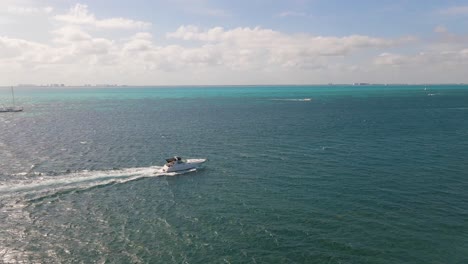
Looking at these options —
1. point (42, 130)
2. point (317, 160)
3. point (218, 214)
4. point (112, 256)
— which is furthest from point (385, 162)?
point (42, 130)

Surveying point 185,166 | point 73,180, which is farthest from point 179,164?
point 73,180

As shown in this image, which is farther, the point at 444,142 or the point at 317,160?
the point at 444,142

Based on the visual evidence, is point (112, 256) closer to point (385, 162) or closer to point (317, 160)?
point (317, 160)

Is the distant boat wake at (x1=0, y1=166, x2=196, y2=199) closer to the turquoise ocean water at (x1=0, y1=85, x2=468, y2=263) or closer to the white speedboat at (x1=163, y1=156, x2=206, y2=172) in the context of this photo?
the turquoise ocean water at (x1=0, y1=85, x2=468, y2=263)

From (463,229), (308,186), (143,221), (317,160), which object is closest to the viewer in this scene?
(463,229)

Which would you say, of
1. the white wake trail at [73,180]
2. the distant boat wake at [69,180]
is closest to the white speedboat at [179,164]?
the distant boat wake at [69,180]

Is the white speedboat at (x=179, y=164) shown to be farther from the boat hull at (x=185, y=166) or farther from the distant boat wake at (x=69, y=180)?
the distant boat wake at (x=69, y=180)

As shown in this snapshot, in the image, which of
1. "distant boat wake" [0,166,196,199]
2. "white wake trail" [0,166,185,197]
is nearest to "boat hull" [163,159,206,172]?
"distant boat wake" [0,166,196,199]
